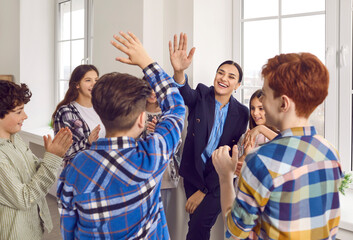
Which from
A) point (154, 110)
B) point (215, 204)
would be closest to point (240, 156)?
point (215, 204)

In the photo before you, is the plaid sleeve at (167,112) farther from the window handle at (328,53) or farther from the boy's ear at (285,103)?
the window handle at (328,53)

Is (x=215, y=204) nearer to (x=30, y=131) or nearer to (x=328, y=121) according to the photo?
(x=328, y=121)

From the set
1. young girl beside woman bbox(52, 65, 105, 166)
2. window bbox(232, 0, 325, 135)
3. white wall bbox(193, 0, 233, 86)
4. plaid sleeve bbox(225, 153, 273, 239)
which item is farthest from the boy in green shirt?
window bbox(232, 0, 325, 135)

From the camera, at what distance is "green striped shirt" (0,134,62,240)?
1.41 meters

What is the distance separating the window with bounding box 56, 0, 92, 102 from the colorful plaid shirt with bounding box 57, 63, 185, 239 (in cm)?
348

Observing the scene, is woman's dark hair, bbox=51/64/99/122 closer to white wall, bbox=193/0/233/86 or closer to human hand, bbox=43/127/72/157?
white wall, bbox=193/0/233/86

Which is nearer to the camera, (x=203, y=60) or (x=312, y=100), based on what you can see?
(x=312, y=100)

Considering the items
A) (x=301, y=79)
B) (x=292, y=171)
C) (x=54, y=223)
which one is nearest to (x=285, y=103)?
(x=301, y=79)

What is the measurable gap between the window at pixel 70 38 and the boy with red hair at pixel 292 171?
3.74 metres

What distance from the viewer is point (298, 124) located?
0.95m

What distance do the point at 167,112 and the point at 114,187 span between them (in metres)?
0.32

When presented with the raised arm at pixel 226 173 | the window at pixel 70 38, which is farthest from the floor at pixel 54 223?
the raised arm at pixel 226 173

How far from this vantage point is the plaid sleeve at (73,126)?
6.73 feet

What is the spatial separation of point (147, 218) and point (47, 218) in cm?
80
